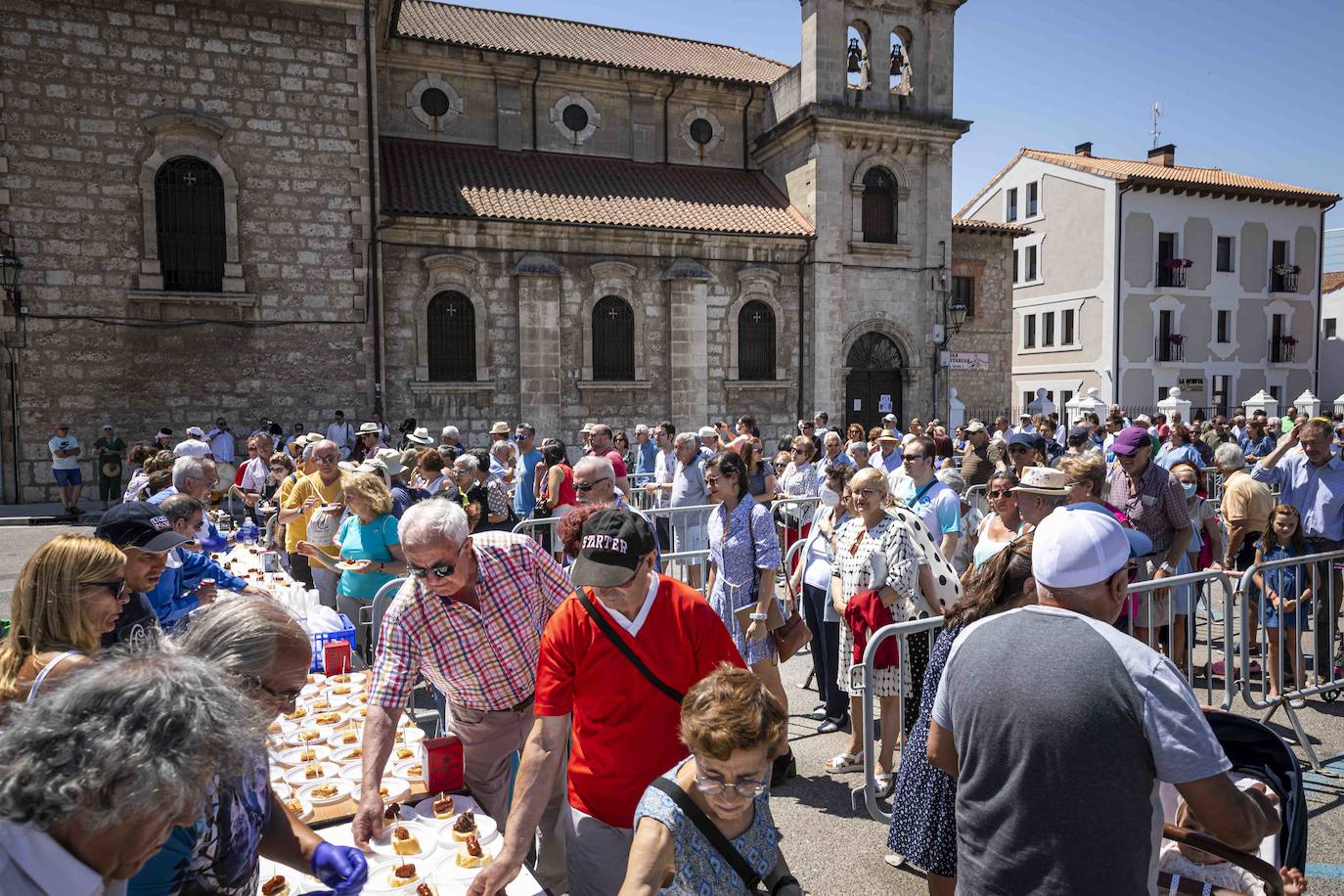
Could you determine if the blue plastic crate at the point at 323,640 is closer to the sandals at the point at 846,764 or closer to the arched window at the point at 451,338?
the sandals at the point at 846,764

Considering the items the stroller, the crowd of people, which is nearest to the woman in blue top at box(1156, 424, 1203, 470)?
the crowd of people

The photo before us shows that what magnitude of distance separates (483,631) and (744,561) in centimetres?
235

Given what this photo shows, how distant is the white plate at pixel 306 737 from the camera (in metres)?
3.81

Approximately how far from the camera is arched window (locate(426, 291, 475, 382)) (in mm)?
18891

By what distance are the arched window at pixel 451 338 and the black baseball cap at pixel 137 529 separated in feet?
50.0

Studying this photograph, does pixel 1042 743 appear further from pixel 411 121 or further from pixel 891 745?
pixel 411 121

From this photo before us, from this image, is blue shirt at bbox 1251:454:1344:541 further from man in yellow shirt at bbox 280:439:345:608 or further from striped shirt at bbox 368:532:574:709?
man in yellow shirt at bbox 280:439:345:608

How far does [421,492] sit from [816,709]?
4.26 meters

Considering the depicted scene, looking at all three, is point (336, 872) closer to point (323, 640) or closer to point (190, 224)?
point (323, 640)

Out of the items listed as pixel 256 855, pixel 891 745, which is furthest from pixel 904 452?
pixel 256 855

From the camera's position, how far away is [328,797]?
3.31 metres

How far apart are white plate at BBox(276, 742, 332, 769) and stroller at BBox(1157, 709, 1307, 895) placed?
11.0ft

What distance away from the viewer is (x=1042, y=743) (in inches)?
87.1

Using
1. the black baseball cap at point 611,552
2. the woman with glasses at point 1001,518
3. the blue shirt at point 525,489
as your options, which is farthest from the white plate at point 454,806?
the blue shirt at point 525,489
